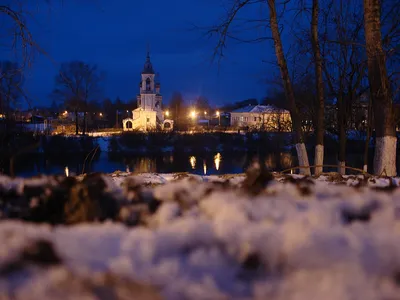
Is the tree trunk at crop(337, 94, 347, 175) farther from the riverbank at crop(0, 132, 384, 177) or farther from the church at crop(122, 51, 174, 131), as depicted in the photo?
the church at crop(122, 51, 174, 131)

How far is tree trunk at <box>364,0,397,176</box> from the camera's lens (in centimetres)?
796

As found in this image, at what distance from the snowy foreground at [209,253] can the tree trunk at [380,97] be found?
6.61m

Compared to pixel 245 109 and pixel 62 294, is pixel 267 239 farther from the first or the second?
pixel 245 109

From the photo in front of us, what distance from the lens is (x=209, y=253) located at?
157 centimetres

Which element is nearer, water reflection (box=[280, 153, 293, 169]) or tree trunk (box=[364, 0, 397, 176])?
tree trunk (box=[364, 0, 397, 176])

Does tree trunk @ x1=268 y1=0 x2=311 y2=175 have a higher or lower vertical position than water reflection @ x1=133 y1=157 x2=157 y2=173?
higher

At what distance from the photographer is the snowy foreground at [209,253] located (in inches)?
55.2

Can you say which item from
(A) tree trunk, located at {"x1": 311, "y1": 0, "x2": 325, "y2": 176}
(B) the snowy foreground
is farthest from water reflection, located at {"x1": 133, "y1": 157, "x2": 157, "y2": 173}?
(B) the snowy foreground

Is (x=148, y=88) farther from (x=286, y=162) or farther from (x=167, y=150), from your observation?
(x=286, y=162)

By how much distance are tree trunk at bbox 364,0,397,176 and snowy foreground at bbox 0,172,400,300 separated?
661 centimetres

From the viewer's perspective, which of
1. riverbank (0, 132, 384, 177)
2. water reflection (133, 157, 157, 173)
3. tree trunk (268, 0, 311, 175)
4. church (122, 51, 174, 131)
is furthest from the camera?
church (122, 51, 174, 131)

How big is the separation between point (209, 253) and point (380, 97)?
7.51m

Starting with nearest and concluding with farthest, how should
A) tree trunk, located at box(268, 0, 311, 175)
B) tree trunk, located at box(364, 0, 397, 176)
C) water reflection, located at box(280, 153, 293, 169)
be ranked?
1. tree trunk, located at box(364, 0, 397, 176)
2. tree trunk, located at box(268, 0, 311, 175)
3. water reflection, located at box(280, 153, 293, 169)

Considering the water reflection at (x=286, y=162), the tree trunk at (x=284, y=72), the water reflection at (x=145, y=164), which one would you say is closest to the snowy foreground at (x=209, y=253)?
the tree trunk at (x=284, y=72)
